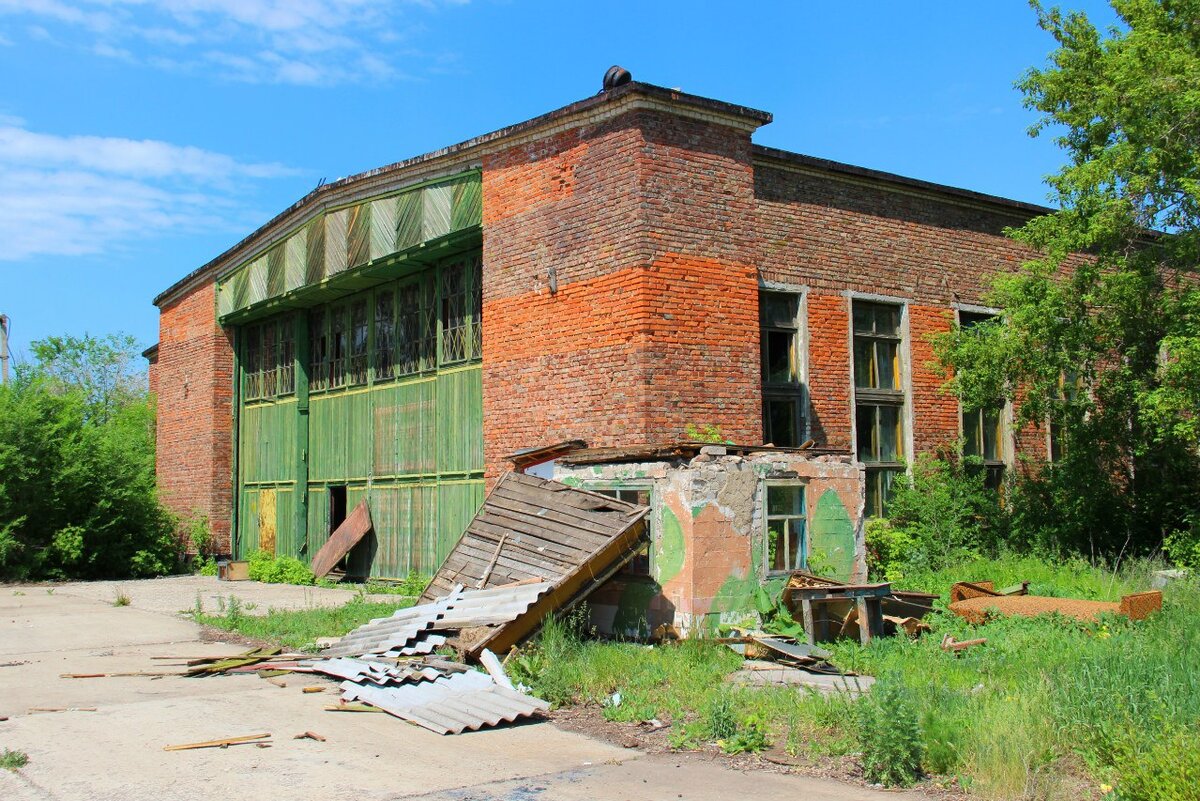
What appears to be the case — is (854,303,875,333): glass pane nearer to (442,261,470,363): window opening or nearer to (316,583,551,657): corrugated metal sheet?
(442,261,470,363): window opening

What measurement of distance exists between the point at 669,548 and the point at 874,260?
7.25 m

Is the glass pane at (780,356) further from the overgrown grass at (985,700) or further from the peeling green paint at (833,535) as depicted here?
the overgrown grass at (985,700)

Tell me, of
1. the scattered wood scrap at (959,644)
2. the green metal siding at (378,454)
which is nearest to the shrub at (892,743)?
the scattered wood scrap at (959,644)

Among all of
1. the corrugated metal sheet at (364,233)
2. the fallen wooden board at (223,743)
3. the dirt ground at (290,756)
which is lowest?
the dirt ground at (290,756)

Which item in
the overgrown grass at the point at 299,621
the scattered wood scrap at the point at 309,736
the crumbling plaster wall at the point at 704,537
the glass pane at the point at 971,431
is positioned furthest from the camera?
the glass pane at the point at 971,431

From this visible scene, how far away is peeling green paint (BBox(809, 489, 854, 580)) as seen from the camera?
11.9m

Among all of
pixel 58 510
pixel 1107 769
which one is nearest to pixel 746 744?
pixel 1107 769

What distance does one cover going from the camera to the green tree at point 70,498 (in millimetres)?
22125

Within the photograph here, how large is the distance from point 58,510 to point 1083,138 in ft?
70.8

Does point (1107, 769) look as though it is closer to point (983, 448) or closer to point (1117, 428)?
point (1117, 428)

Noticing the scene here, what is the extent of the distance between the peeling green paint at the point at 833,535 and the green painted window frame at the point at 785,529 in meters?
0.15

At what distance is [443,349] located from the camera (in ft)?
57.9

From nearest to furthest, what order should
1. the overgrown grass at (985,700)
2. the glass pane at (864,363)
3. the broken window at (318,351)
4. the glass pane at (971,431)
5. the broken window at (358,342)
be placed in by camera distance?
1. the overgrown grass at (985,700)
2. the glass pane at (864,363)
3. the glass pane at (971,431)
4. the broken window at (358,342)
5. the broken window at (318,351)

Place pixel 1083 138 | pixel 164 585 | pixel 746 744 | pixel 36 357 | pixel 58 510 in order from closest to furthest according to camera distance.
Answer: pixel 746 744 → pixel 1083 138 → pixel 164 585 → pixel 58 510 → pixel 36 357
